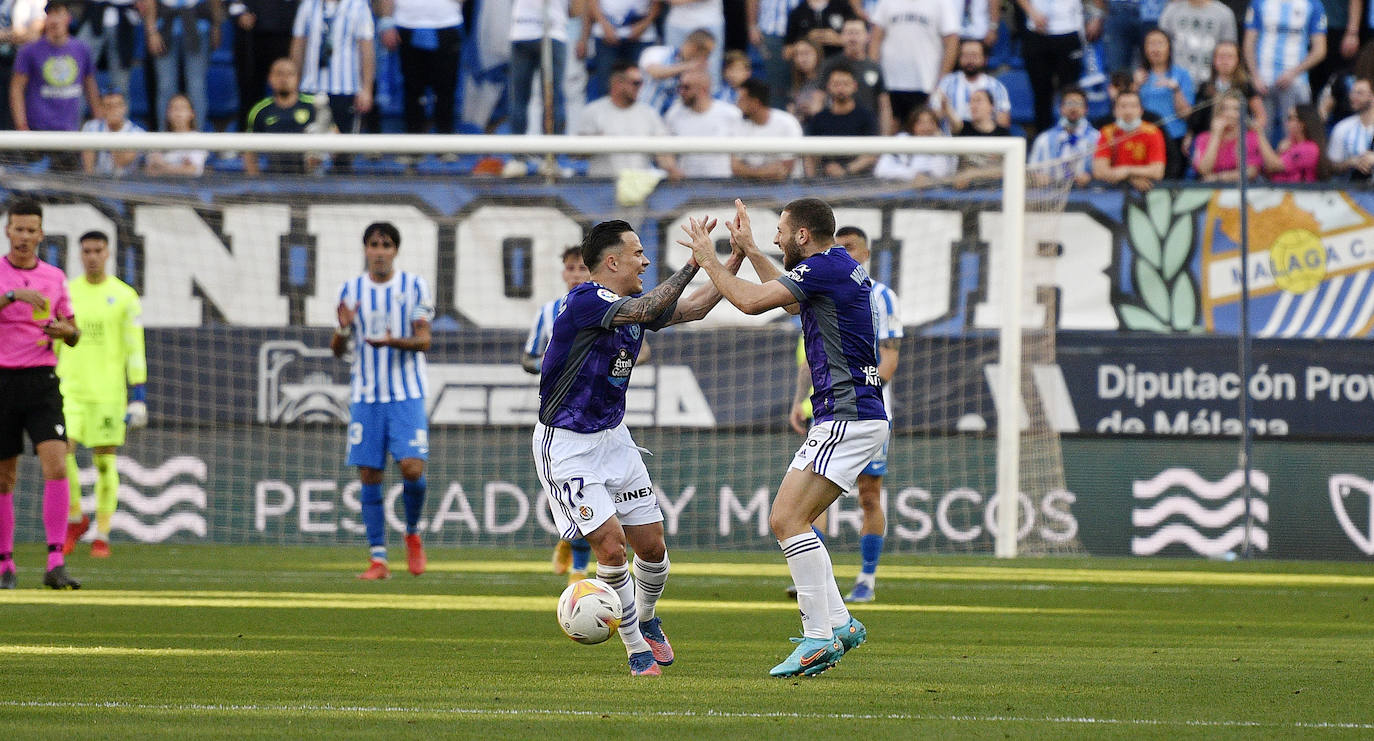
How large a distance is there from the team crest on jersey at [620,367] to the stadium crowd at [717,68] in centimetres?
977

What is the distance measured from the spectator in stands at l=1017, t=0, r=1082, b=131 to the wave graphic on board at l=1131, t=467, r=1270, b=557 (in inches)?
170

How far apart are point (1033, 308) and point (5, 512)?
30.0 ft

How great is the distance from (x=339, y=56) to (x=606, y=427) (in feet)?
36.5

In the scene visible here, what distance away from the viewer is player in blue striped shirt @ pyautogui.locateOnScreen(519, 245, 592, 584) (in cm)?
1152

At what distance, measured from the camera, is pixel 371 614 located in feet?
32.0

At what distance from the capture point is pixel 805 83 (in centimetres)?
1791

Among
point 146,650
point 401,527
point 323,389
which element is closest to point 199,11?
point 323,389

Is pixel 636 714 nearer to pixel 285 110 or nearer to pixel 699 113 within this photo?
pixel 699 113

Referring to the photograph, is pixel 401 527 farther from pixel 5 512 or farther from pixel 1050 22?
pixel 1050 22

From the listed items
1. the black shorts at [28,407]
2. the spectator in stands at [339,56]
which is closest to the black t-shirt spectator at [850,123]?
the spectator in stands at [339,56]

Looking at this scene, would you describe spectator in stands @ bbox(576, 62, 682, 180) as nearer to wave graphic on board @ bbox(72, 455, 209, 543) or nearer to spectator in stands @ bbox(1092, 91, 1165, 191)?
spectator in stands @ bbox(1092, 91, 1165, 191)

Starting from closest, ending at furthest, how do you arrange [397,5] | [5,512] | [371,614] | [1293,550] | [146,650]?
[146,650] < [371,614] < [5,512] < [1293,550] < [397,5]

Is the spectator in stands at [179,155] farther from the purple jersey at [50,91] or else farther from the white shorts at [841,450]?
the white shorts at [841,450]

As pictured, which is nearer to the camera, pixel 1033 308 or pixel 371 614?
pixel 371 614
